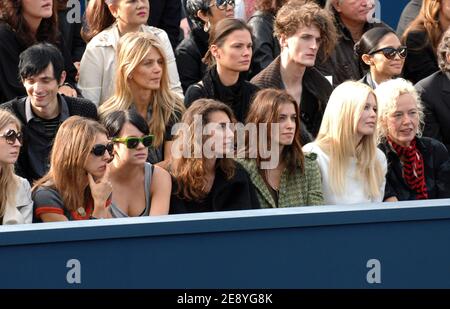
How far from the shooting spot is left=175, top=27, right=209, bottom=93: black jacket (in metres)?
9.37

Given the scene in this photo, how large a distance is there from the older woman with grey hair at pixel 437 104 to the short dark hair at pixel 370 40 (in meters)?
0.39

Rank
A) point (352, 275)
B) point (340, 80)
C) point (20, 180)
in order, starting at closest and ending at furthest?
point (352, 275) < point (20, 180) < point (340, 80)

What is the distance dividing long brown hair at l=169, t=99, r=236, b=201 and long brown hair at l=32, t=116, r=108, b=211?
49cm

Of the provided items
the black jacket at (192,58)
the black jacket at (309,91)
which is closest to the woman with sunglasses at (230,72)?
the black jacket at (309,91)

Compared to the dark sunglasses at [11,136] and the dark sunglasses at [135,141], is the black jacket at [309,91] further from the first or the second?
the dark sunglasses at [11,136]

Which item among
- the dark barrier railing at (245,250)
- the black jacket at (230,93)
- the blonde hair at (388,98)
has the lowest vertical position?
the dark barrier railing at (245,250)

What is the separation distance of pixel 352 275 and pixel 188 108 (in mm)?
1675

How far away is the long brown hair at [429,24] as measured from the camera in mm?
9852

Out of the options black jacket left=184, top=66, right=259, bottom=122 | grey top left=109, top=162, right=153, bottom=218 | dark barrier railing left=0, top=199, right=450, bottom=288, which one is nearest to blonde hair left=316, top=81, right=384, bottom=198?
black jacket left=184, top=66, right=259, bottom=122

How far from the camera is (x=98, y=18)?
30.3 ft

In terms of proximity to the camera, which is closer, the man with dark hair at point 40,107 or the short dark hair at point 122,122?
the short dark hair at point 122,122

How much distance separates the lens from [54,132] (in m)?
8.03

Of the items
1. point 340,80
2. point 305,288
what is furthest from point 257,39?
point 305,288

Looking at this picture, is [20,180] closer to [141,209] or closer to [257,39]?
[141,209]
